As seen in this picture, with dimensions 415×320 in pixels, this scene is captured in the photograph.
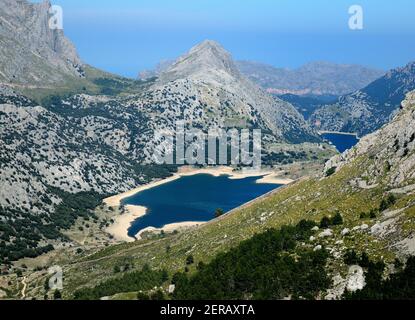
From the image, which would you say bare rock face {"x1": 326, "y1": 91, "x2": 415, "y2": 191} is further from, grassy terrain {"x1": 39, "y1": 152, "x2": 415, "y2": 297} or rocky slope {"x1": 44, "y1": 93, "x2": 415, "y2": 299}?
grassy terrain {"x1": 39, "y1": 152, "x2": 415, "y2": 297}

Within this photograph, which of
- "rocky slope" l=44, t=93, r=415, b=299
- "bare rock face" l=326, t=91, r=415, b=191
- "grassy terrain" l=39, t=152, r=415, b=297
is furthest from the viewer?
"bare rock face" l=326, t=91, r=415, b=191

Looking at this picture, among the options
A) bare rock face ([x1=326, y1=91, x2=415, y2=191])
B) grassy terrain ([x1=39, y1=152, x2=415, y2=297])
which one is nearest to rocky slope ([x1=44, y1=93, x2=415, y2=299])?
bare rock face ([x1=326, y1=91, x2=415, y2=191])

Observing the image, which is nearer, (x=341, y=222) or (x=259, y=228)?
(x=341, y=222)

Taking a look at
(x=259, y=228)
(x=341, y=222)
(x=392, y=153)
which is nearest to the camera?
(x=341, y=222)

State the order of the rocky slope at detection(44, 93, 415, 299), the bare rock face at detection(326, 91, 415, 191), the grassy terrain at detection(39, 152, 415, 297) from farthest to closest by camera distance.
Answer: the bare rock face at detection(326, 91, 415, 191)
the grassy terrain at detection(39, 152, 415, 297)
the rocky slope at detection(44, 93, 415, 299)

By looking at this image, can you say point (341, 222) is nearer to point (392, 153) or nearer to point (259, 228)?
point (259, 228)

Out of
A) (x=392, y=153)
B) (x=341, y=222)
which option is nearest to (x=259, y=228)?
(x=341, y=222)

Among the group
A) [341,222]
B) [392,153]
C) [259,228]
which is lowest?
[259,228]

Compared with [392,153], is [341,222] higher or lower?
lower

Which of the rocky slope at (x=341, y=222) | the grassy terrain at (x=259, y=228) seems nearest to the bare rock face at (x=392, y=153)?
the rocky slope at (x=341, y=222)

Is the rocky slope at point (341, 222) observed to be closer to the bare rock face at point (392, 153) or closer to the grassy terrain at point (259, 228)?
the bare rock face at point (392, 153)
